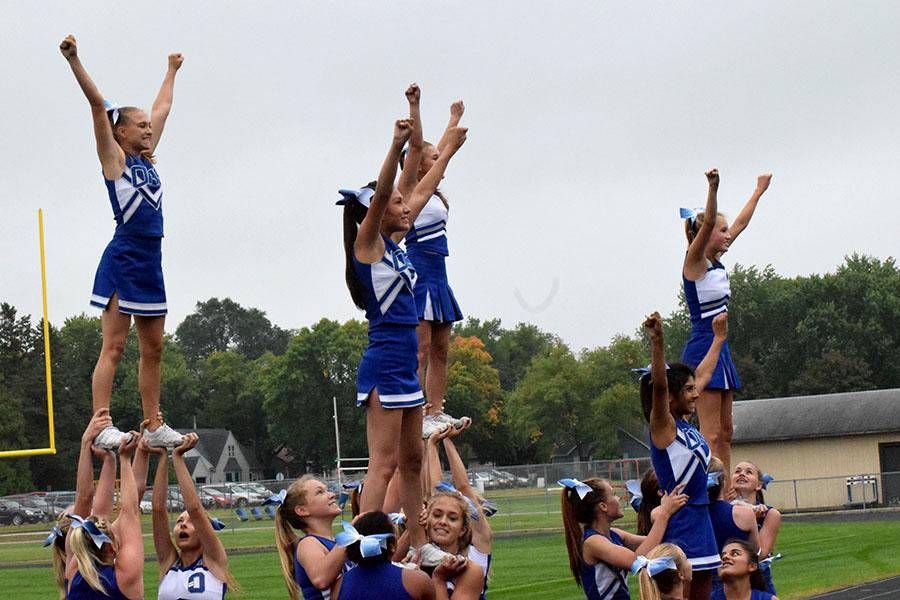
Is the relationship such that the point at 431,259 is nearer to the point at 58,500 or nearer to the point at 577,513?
the point at 577,513

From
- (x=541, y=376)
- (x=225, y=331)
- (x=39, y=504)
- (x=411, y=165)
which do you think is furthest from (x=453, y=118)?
(x=225, y=331)

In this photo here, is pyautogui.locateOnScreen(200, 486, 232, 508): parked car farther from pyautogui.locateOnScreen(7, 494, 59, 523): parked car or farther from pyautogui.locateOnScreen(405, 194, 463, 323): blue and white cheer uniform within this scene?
pyautogui.locateOnScreen(405, 194, 463, 323): blue and white cheer uniform

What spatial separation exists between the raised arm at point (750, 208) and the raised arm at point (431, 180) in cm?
367

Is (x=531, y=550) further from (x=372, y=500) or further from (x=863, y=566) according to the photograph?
(x=372, y=500)

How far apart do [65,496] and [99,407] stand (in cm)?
4571

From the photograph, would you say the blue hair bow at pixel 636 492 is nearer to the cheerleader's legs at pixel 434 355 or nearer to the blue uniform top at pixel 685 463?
the blue uniform top at pixel 685 463

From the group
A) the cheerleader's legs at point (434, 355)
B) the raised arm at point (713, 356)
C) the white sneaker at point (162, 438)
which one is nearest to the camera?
the white sneaker at point (162, 438)

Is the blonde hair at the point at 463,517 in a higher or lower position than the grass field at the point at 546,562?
higher

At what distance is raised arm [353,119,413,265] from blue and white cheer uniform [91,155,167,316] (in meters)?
Answer: 1.76

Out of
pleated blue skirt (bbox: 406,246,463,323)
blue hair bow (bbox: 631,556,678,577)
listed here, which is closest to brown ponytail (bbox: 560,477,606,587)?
blue hair bow (bbox: 631,556,678,577)

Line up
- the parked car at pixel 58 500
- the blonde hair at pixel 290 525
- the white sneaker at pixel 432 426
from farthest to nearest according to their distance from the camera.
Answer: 1. the parked car at pixel 58 500
2. the white sneaker at pixel 432 426
3. the blonde hair at pixel 290 525

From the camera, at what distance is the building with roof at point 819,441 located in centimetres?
5362

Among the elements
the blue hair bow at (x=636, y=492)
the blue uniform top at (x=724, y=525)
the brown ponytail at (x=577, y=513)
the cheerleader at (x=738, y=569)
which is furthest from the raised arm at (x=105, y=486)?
the blue uniform top at (x=724, y=525)

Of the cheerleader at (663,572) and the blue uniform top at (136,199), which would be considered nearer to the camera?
the cheerleader at (663,572)
